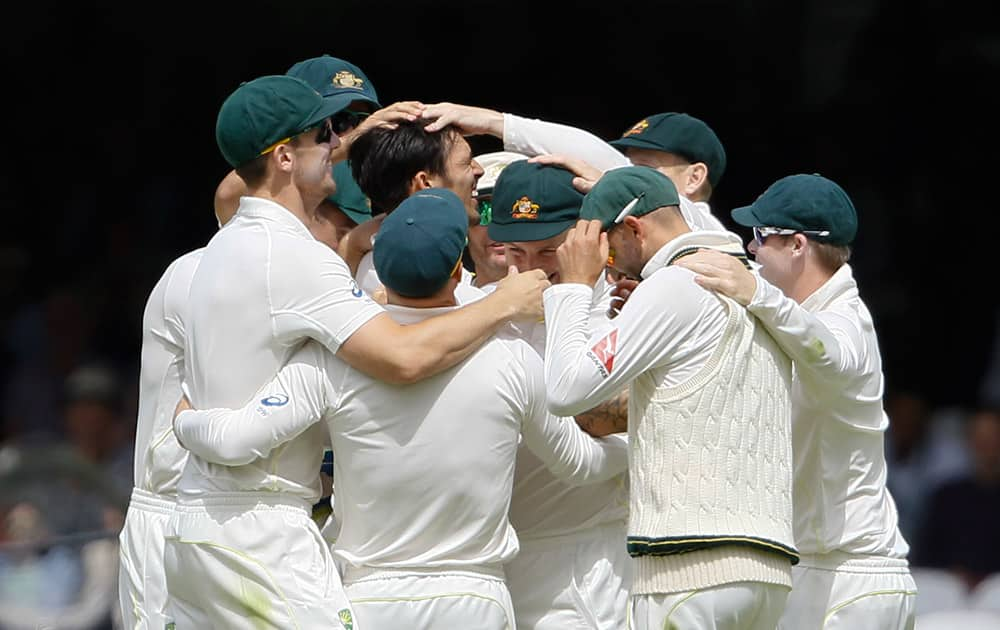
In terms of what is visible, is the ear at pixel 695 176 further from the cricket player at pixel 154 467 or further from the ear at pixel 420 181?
the cricket player at pixel 154 467

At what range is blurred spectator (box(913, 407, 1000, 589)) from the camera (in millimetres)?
7637

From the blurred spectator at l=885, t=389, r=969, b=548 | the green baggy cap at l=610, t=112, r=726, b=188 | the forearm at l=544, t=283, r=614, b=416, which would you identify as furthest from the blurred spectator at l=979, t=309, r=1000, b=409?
the forearm at l=544, t=283, r=614, b=416

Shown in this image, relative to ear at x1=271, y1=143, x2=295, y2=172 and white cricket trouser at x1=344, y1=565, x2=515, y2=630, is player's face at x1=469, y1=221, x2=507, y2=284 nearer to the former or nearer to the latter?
ear at x1=271, y1=143, x2=295, y2=172

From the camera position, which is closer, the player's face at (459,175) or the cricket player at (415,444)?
Answer: the cricket player at (415,444)

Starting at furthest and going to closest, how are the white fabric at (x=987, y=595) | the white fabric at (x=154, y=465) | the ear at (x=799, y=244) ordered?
1. the white fabric at (x=987, y=595)
2. the white fabric at (x=154, y=465)
3. the ear at (x=799, y=244)

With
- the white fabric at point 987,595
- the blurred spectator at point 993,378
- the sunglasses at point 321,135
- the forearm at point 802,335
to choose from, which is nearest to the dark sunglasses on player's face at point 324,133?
the sunglasses at point 321,135

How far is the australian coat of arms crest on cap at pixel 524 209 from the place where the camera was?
12.3ft

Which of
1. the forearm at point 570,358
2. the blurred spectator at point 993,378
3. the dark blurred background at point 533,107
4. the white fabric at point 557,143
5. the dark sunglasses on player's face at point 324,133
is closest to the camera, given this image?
the forearm at point 570,358

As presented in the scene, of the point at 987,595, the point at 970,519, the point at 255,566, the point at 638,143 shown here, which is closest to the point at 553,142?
the point at 638,143

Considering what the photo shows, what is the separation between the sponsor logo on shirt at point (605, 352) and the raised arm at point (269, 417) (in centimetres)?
55

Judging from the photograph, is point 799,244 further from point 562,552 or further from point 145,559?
point 145,559

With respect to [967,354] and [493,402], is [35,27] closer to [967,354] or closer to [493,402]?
[967,354]

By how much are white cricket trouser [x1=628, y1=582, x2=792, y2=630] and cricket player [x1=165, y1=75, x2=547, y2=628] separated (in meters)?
0.62

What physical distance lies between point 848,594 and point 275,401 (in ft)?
4.80
